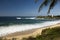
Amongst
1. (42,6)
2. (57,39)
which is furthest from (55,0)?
(57,39)

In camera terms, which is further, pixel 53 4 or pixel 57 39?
pixel 53 4

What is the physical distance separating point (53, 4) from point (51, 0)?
29cm

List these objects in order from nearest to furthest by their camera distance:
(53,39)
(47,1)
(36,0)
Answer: (53,39)
(36,0)
(47,1)

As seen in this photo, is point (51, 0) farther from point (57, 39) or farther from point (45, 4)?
Result: point (57, 39)

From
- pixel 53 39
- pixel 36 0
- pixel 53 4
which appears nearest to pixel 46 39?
pixel 53 39

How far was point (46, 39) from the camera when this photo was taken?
7.28m

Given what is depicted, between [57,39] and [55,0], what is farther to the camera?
[55,0]

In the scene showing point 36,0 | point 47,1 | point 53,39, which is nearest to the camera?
point 53,39

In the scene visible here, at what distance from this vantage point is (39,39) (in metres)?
7.39

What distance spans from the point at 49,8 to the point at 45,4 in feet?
2.28

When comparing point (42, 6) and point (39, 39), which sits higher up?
point (42, 6)

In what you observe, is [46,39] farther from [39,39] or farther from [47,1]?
[47,1]

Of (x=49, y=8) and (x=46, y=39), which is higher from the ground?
(x=49, y=8)

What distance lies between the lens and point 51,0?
11.1 m
